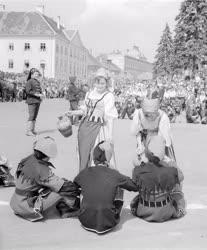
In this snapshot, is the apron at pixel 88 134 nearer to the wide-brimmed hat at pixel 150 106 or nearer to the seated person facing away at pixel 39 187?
the wide-brimmed hat at pixel 150 106

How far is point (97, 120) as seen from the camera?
22.9 feet

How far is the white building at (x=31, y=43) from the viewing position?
88750mm

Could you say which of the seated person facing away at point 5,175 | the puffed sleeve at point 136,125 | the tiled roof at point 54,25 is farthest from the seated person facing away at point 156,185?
the tiled roof at point 54,25

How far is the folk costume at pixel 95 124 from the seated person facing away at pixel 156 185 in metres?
1.15

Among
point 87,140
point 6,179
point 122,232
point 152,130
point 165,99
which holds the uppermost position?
point 152,130

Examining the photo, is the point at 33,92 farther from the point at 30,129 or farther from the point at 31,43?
the point at 31,43

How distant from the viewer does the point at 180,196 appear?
6160 millimetres

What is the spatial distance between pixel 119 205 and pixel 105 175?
426mm

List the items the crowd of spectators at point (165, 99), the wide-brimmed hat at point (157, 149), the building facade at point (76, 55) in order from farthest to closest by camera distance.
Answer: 1. the building facade at point (76, 55)
2. the crowd of spectators at point (165, 99)
3. the wide-brimmed hat at point (157, 149)

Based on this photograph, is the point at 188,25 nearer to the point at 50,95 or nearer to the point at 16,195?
the point at 50,95

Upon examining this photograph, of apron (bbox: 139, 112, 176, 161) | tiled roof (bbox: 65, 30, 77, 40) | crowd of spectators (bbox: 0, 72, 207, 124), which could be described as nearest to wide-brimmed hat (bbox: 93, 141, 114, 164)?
apron (bbox: 139, 112, 176, 161)

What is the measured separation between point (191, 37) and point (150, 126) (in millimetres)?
48979

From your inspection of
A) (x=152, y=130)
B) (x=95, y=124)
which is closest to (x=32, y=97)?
(x=95, y=124)

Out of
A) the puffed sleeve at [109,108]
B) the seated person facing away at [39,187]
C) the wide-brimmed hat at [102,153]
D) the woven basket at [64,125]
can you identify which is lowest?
the seated person facing away at [39,187]
